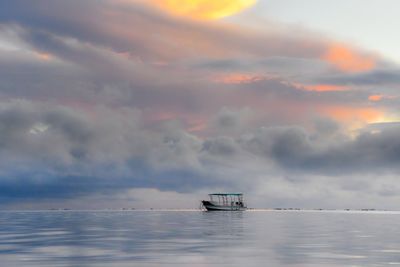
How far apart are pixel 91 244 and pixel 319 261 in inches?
898

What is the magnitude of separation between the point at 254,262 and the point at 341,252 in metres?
10.1

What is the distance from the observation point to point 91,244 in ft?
169

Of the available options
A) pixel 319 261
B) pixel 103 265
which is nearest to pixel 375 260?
pixel 319 261

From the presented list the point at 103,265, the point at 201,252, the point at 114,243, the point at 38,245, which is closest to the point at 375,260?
the point at 201,252

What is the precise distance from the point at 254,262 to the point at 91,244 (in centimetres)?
1971

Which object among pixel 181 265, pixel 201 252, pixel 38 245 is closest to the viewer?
pixel 181 265

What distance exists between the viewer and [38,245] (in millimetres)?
50844

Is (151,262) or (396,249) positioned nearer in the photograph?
(151,262)

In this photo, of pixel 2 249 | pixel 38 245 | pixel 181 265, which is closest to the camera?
pixel 181 265

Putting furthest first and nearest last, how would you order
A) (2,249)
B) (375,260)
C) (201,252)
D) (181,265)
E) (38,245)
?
1. (38,245)
2. (2,249)
3. (201,252)
4. (375,260)
5. (181,265)

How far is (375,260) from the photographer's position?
3825cm

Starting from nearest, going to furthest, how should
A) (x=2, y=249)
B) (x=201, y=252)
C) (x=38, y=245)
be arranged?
(x=201, y=252) → (x=2, y=249) → (x=38, y=245)

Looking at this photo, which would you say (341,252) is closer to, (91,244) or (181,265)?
(181,265)

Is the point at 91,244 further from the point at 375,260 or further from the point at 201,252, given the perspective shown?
the point at 375,260
